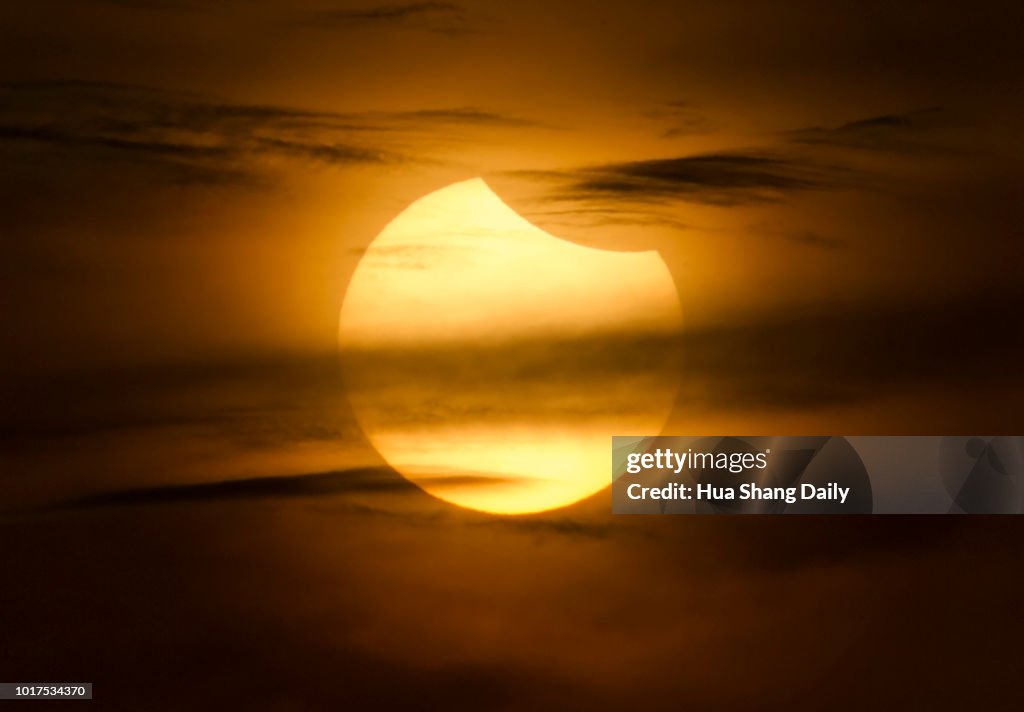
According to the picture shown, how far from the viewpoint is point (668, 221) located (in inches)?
72.4

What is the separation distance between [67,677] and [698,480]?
1420mm

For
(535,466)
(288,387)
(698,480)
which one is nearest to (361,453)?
(288,387)

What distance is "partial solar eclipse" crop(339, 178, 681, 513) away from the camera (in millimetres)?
1826

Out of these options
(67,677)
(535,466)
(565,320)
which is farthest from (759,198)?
(67,677)

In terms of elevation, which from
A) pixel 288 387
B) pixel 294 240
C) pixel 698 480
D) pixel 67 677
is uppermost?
pixel 294 240

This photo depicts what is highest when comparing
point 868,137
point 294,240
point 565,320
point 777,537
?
point 868,137

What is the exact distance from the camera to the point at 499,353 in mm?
1844

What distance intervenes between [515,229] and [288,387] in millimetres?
598

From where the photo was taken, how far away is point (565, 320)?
6.09ft

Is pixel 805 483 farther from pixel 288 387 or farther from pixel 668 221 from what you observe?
pixel 288 387

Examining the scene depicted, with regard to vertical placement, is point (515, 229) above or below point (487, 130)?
below

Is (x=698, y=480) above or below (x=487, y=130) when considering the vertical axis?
below

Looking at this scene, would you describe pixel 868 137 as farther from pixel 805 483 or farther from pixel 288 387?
pixel 288 387

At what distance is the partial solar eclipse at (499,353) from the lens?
5.99 ft
